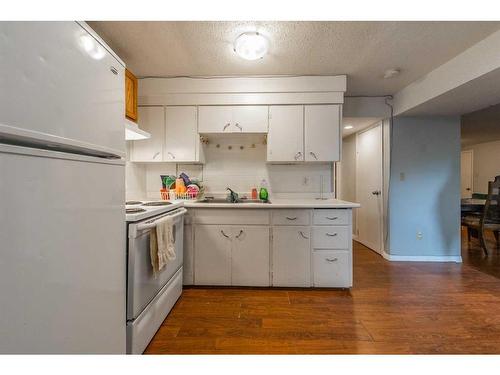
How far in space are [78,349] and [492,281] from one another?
143 inches

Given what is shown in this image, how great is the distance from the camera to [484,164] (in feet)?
20.0

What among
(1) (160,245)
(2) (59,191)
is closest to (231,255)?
(1) (160,245)

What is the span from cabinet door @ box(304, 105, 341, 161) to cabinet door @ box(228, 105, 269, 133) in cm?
45

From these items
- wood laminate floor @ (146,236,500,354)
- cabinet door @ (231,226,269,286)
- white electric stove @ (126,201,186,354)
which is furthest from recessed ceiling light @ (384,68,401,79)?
white electric stove @ (126,201,186,354)

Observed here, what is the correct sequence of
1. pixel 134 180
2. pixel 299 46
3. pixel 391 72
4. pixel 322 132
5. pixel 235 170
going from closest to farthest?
pixel 299 46
pixel 391 72
pixel 322 132
pixel 134 180
pixel 235 170

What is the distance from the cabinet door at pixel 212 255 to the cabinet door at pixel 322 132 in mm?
1260

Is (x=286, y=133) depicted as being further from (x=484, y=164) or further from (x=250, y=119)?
(x=484, y=164)

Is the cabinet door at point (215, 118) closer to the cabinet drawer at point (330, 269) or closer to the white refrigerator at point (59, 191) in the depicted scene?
the white refrigerator at point (59, 191)

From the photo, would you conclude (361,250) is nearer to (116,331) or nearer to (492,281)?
(492,281)

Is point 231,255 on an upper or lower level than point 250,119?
lower

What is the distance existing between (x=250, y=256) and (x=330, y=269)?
0.79 metres

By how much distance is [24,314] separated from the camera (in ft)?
2.26

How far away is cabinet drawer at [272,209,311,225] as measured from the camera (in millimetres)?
2307
